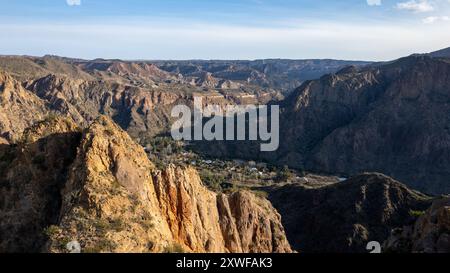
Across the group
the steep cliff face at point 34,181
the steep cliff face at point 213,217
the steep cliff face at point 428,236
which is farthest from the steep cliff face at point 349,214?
the steep cliff face at point 34,181

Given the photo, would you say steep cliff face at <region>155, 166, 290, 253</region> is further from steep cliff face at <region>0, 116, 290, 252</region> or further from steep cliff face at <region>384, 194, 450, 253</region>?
steep cliff face at <region>384, 194, 450, 253</region>

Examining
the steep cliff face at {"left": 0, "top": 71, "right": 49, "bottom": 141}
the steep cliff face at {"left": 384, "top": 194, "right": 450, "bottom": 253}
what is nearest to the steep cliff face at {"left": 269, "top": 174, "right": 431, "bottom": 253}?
the steep cliff face at {"left": 384, "top": 194, "right": 450, "bottom": 253}

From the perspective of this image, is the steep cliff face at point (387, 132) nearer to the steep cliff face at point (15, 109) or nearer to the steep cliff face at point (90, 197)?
the steep cliff face at point (15, 109)

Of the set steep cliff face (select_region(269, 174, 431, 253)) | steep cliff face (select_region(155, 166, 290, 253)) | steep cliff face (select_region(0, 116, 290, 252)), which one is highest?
steep cliff face (select_region(0, 116, 290, 252))

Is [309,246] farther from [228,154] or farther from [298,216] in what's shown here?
[228,154]

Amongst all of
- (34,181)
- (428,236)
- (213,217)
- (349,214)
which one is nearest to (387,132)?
(349,214)

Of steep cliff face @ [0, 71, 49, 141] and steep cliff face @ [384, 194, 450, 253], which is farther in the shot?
steep cliff face @ [0, 71, 49, 141]
